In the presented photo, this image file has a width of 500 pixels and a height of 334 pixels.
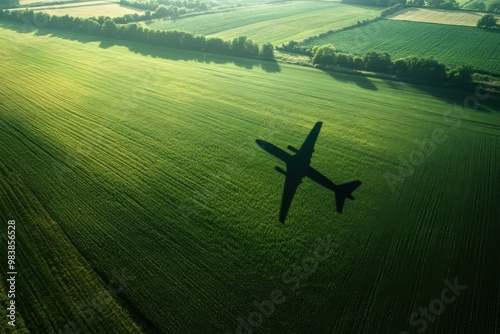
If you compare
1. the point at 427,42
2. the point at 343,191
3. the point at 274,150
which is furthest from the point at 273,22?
the point at 343,191

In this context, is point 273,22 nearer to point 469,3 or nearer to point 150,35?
point 150,35

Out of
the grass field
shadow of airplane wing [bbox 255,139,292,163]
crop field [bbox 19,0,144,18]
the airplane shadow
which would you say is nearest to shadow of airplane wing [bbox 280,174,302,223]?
the airplane shadow

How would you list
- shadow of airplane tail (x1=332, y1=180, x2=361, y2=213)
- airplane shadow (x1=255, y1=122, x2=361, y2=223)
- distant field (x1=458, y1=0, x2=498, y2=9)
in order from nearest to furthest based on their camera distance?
shadow of airplane tail (x1=332, y1=180, x2=361, y2=213), airplane shadow (x1=255, y1=122, x2=361, y2=223), distant field (x1=458, y1=0, x2=498, y2=9)

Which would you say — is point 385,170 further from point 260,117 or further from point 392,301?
point 260,117

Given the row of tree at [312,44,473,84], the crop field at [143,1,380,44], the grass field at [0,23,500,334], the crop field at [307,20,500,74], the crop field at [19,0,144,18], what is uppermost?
the crop field at [19,0,144,18]

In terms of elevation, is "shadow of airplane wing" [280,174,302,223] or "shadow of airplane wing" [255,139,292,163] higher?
"shadow of airplane wing" [255,139,292,163]

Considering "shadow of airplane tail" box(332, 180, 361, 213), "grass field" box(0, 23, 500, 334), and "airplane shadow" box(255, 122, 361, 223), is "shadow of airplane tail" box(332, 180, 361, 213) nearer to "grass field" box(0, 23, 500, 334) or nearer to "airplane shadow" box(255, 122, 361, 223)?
"airplane shadow" box(255, 122, 361, 223)
